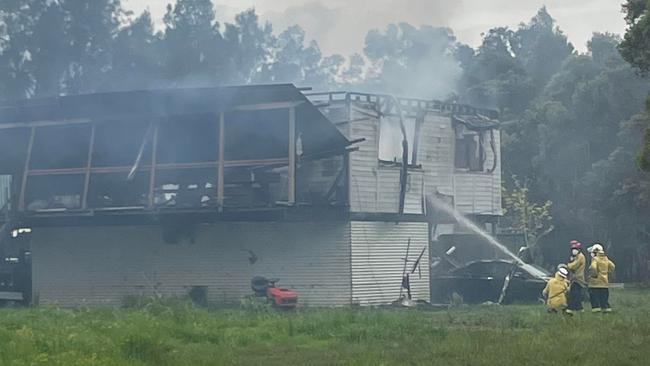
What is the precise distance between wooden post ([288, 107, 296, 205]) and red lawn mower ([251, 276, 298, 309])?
2.20 m

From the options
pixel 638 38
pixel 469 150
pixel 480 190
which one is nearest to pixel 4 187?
pixel 469 150

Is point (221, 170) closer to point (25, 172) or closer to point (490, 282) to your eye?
point (25, 172)

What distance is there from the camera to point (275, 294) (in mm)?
26062

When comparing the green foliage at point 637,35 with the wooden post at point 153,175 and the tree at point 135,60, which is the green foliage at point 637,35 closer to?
the wooden post at point 153,175

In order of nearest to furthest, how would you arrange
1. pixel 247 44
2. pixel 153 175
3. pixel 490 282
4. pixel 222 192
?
pixel 222 192 < pixel 153 175 < pixel 490 282 < pixel 247 44

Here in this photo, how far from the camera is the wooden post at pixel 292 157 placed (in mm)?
26312

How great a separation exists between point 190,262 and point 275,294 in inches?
176

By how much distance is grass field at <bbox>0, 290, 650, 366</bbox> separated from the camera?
14.1 metres

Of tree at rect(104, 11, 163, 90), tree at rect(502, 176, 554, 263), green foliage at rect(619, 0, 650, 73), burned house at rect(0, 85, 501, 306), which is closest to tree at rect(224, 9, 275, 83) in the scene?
tree at rect(104, 11, 163, 90)

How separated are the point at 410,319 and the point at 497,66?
43935 millimetres

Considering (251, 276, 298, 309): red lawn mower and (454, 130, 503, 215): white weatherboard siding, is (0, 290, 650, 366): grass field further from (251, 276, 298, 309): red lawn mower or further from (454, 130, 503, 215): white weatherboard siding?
(454, 130, 503, 215): white weatherboard siding

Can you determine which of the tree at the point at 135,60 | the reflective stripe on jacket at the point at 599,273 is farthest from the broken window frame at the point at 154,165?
the tree at the point at 135,60

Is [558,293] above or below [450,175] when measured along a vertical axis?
below

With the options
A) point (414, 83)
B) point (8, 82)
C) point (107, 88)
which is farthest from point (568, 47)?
point (8, 82)
